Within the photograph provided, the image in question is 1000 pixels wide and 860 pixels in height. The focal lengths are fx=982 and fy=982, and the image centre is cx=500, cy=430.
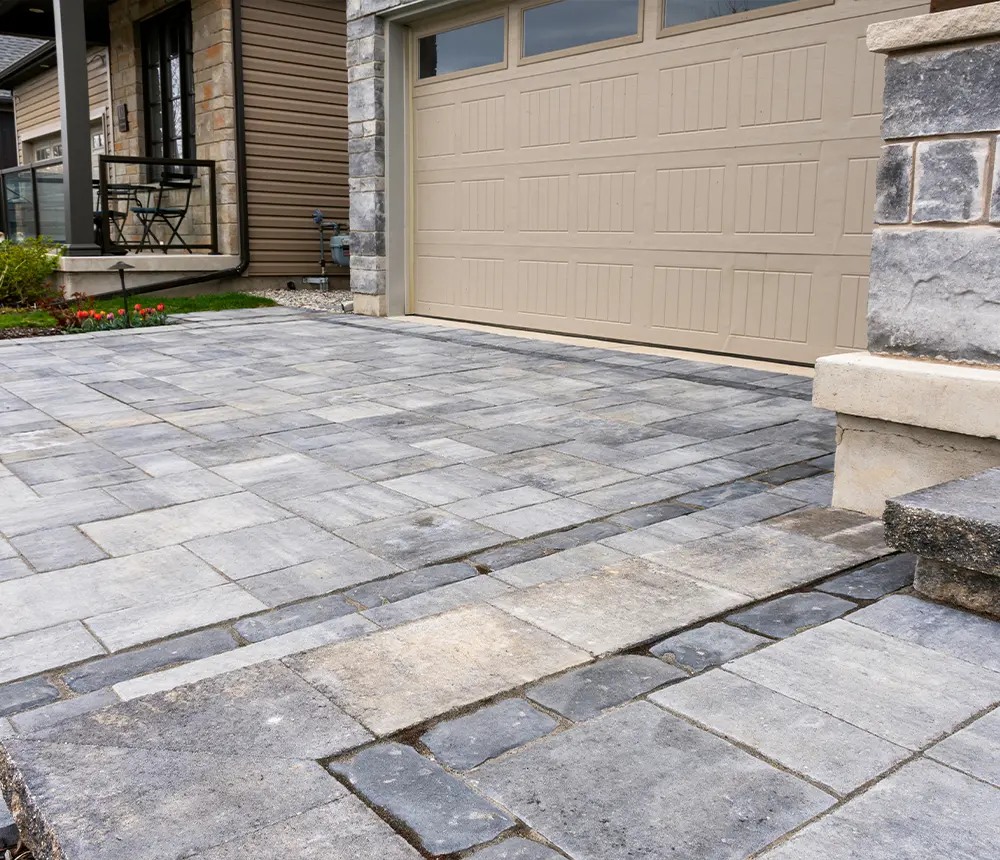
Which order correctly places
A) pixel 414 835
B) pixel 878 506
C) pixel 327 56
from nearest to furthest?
pixel 414 835, pixel 878 506, pixel 327 56

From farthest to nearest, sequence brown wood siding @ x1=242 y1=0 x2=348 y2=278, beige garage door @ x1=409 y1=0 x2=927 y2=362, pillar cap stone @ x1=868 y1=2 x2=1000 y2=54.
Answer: brown wood siding @ x1=242 y1=0 x2=348 y2=278
beige garage door @ x1=409 y1=0 x2=927 y2=362
pillar cap stone @ x1=868 y1=2 x2=1000 y2=54

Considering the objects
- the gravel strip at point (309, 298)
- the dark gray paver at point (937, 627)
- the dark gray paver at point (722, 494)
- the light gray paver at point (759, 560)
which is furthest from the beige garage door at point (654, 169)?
the dark gray paver at point (937, 627)

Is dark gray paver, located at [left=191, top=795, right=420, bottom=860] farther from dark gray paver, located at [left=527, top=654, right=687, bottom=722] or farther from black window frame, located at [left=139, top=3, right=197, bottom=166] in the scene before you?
black window frame, located at [left=139, top=3, right=197, bottom=166]

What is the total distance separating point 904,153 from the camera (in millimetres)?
3246

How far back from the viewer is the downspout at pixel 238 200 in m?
11.2

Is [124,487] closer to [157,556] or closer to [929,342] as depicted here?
[157,556]

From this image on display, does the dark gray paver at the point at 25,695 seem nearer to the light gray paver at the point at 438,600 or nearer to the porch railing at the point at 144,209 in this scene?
the light gray paver at the point at 438,600

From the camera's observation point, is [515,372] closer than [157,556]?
No

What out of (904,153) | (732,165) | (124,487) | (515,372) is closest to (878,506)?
(904,153)

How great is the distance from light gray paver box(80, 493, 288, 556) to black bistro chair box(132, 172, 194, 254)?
887 centimetres

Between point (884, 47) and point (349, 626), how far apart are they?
2.50 metres

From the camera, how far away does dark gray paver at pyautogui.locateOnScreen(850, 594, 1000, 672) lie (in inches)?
93.4

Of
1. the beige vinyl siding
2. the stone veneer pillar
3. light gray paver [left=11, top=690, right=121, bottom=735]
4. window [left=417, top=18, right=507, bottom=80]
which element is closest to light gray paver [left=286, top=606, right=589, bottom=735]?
light gray paver [left=11, top=690, right=121, bottom=735]

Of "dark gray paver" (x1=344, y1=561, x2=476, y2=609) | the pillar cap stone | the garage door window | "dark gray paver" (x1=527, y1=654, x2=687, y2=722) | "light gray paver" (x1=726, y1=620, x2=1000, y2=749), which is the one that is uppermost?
the garage door window
